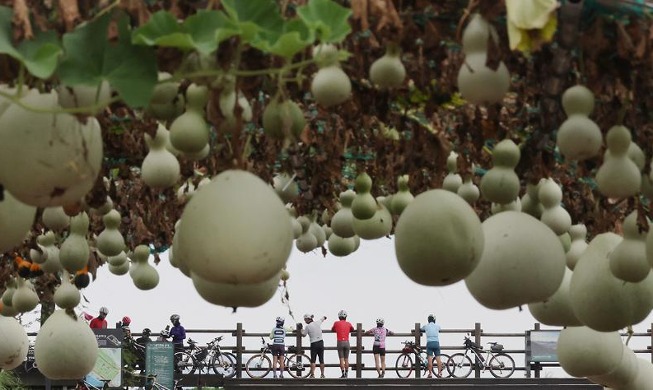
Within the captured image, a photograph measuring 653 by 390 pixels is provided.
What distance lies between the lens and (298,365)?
19.5 meters

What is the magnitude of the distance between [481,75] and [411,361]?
17.8m

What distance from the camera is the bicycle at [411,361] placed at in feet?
65.5

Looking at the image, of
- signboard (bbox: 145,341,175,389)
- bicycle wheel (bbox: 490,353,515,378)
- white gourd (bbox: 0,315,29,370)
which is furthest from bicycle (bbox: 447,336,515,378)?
white gourd (bbox: 0,315,29,370)

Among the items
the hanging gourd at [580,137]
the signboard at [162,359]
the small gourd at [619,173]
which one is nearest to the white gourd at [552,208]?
the small gourd at [619,173]

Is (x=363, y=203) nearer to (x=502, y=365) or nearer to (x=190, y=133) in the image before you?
(x=190, y=133)

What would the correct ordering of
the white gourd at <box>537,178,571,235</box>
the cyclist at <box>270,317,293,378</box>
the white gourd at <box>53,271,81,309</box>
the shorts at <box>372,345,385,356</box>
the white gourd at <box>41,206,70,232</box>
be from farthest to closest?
the shorts at <box>372,345,385,356</box>
the cyclist at <box>270,317,293,378</box>
the white gourd at <box>53,271,81,309</box>
the white gourd at <box>41,206,70,232</box>
the white gourd at <box>537,178,571,235</box>

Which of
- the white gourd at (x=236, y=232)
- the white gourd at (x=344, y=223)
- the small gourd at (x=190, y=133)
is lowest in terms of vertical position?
the white gourd at (x=236, y=232)

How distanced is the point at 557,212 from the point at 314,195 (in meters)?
1.99

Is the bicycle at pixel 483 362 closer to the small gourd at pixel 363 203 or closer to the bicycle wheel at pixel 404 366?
the bicycle wheel at pixel 404 366

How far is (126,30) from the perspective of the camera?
2.26m

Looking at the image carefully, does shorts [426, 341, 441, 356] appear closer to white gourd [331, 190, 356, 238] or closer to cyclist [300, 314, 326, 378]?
cyclist [300, 314, 326, 378]

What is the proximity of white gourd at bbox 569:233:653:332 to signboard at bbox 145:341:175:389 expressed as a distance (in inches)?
523

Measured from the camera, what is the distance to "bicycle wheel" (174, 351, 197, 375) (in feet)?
62.2

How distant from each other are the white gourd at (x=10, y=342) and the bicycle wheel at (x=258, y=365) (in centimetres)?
1350
